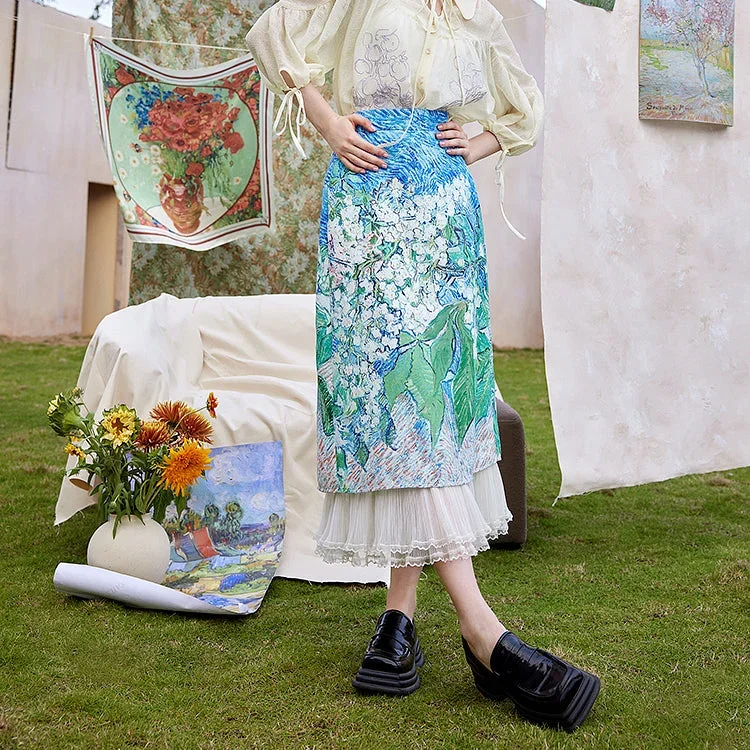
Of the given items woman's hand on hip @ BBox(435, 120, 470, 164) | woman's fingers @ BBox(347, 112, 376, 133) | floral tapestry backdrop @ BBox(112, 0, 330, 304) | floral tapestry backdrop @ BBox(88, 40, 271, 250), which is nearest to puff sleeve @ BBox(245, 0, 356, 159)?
woman's fingers @ BBox(347, 112, 376, 133)

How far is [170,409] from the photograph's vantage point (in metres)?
2.57

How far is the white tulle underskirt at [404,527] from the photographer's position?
1675 millimetres

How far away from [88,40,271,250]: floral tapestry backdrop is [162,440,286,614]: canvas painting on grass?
138cm

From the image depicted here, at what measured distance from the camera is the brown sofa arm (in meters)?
2.88

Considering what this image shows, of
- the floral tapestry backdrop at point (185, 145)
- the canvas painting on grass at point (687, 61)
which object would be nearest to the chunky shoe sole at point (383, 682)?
the canvas painting on grass at point (687, 61)

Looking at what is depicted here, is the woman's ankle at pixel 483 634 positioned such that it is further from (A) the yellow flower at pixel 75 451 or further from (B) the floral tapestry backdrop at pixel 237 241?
(B) the floral tapestry backdrop at pixel 237 241

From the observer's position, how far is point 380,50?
5.84 ft

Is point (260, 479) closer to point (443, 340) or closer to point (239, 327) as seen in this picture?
→ point (239, 327)

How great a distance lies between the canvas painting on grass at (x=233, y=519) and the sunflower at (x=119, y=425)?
0.32 m

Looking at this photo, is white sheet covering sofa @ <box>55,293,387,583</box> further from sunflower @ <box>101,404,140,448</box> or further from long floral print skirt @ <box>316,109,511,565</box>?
long floral print skirt @ <box>316,109,511,565</box>

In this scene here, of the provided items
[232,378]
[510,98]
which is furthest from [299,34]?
[232,378]

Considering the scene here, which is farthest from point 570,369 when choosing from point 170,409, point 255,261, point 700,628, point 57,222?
point 57,222

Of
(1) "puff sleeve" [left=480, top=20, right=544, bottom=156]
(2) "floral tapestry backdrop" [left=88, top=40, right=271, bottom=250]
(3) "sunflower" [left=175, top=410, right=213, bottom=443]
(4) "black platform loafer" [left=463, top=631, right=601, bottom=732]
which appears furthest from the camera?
(2) "floral tapestry backdrop" [left=88, top=40, right=271, bottom=250]

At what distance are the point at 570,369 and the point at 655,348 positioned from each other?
298 millimetres
